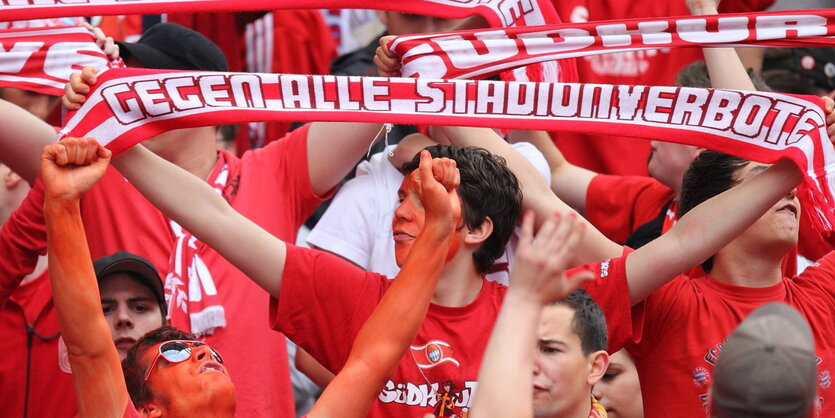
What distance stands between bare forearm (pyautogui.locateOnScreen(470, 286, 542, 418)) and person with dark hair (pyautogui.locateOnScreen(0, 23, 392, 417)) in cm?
148

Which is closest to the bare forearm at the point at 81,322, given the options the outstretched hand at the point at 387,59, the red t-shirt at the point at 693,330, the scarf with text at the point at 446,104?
the scarf with text at the point at 446,104

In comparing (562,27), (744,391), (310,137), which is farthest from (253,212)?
(744,391)

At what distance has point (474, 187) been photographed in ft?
12.9

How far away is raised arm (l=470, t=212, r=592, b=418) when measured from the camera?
280 cm

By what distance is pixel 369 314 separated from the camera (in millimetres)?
3730

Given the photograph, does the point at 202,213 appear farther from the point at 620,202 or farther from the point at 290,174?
the point at 620,202

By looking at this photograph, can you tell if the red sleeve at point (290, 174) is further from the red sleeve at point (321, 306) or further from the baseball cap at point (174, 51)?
the red sleeve at point (321, 306)

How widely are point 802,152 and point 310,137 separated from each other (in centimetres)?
160

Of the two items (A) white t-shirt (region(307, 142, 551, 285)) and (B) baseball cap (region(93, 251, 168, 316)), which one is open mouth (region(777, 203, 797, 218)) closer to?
(A) white t-shirt (region(307, 142, 551, 285))

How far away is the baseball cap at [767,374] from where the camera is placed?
2.39m

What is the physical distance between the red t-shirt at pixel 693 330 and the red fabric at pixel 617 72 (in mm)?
1701

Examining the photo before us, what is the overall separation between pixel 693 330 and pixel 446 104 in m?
0.96

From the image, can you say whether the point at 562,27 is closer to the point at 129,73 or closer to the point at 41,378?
the point at 129,73

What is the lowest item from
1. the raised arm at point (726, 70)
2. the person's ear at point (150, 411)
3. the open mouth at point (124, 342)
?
the open mouth at point (124, 342)
